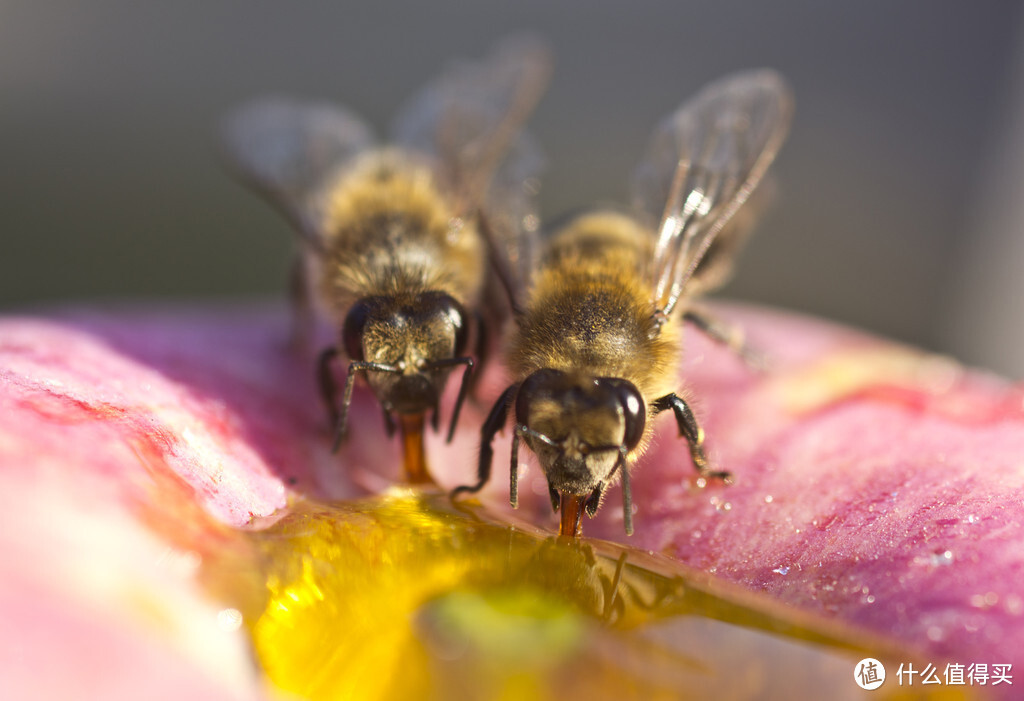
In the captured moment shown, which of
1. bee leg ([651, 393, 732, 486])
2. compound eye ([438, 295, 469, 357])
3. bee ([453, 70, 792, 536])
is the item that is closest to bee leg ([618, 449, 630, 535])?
bee ([453, 70, 792, 536])

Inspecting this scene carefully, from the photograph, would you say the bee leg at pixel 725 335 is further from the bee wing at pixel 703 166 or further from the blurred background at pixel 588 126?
the blurred background at pixel 588 126

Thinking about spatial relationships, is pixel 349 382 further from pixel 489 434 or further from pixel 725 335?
pixel 725 335

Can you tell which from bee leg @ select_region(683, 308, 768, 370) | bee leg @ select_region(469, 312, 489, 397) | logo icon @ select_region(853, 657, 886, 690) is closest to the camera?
logo icon @ select_region(853, 657, 886, 690)

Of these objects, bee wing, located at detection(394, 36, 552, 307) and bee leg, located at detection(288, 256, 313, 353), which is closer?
bee wing, located at detection(394, 36, 552, 307)

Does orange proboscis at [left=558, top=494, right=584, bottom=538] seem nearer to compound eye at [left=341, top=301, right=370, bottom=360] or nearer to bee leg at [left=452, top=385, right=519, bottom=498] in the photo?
bee leg at [left=452, top=385, right=519, bottom=498]

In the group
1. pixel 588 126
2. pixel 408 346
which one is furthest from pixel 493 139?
pixel 588 126

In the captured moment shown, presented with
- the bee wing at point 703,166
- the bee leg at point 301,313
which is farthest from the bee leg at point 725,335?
the bee leg at point 301,313

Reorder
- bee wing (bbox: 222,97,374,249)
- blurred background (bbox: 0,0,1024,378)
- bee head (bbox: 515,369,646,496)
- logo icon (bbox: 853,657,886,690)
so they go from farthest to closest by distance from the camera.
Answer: blurred background (bbox: 0,0,1024,378) → bee wing (bbox: 222,97,374,249) → bee head (bbox: 515,369,646,496) → logo icon (bbox: 853,657,886,690)
